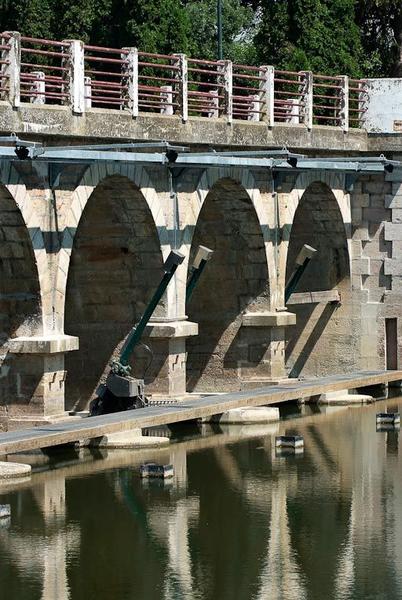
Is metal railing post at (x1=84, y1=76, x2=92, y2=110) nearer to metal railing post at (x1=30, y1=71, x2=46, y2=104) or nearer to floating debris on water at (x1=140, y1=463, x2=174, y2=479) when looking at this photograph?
metal railing post at (x1=30, y1=71, x2=46, y2=104)

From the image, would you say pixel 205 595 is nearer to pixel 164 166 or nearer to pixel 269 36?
pixel 164 166

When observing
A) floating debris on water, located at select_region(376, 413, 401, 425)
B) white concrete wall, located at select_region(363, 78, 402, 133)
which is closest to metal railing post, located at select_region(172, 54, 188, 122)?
floating debris on water, located at select_region(376, 413, 401, 425)

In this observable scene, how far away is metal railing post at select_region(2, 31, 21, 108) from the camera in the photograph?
23188 millimetres

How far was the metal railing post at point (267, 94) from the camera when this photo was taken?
30.1 metres

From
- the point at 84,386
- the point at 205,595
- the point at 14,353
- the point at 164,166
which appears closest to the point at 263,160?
the point at 164,166

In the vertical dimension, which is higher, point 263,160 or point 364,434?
point 263,160

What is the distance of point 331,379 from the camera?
30.9 meters

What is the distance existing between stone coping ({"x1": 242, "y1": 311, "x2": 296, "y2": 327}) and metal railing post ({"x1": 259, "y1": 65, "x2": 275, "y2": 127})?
302 cm

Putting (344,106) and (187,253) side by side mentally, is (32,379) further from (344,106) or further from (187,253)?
(344,106)

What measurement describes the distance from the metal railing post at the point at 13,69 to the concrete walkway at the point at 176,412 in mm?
4045

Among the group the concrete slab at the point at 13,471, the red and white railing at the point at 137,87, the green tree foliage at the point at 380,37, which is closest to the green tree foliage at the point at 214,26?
the green tree foliage at the point at 380,37

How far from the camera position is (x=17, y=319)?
79.6ft

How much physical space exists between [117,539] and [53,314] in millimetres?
5703

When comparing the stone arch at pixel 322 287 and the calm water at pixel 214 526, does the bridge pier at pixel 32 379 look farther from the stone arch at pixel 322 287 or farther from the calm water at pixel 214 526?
the stone arch at pixel 322 287
